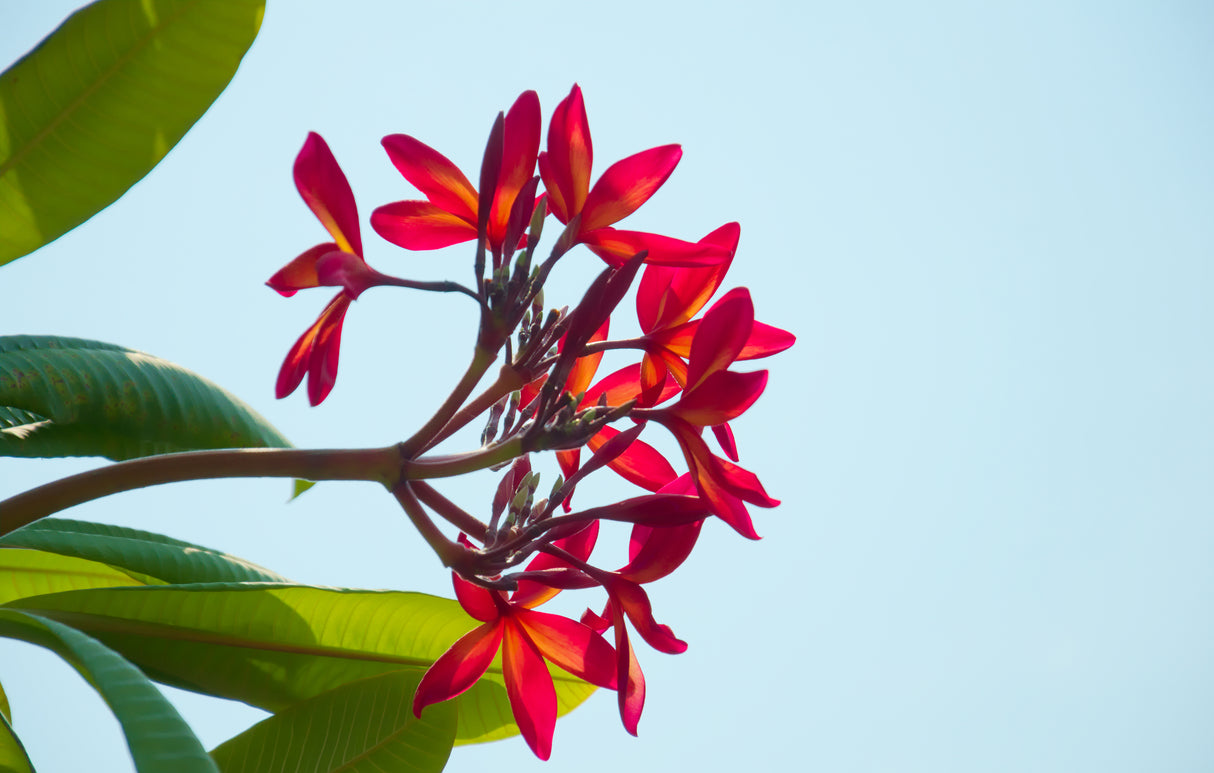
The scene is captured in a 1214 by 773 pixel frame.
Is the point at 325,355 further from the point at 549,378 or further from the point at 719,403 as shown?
the point at 719,403

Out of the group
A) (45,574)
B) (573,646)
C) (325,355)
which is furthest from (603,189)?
(45,574)

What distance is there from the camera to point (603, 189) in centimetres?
64

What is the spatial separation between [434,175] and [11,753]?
23.0 inches

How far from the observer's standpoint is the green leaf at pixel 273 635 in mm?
781

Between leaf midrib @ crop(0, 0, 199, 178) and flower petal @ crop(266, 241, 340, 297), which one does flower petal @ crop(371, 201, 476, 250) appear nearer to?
flower petal @ crop(266, 241, 340, 297)

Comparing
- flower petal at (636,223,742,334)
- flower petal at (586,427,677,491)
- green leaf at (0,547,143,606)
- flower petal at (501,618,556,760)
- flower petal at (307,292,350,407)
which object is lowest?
green leaf at (0,547,143,606)

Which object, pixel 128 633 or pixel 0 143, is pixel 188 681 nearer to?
pixel 128 633

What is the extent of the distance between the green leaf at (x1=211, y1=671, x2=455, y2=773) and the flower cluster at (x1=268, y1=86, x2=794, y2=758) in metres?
0.16

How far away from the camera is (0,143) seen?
802 millimetres

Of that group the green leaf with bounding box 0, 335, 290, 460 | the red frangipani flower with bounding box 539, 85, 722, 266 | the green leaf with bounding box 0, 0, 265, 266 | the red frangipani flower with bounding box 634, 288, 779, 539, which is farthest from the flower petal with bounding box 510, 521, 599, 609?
the green leaf with bounding box 0, 0, 265, 266

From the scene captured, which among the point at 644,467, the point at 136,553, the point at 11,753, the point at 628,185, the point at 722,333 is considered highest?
the point at 628,185

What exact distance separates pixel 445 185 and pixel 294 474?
250 millimetres

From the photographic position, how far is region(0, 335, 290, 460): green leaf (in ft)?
2.56

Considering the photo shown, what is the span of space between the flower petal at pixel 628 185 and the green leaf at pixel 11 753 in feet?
2.04
